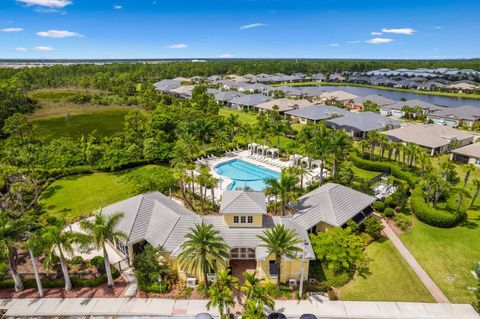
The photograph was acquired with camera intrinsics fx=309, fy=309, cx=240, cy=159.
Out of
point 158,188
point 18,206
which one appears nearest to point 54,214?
point 18,206

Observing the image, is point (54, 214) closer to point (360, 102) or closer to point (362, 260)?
point (362, 260)

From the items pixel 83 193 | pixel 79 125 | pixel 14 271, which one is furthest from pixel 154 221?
pixel 79 125

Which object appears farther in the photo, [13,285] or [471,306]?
[13,285]

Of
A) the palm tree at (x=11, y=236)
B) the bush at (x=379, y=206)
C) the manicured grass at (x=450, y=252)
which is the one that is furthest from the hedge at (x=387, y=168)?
the palm tree at (x=11, y=236)

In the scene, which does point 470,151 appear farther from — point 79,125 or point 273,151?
point 79,125

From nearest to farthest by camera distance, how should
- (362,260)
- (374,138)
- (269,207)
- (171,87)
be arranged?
1. (362,260)
2. (269,207)
3. (374,138)
4. (171,87)

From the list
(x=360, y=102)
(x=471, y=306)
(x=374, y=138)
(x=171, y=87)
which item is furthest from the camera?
(x=171, y=87)

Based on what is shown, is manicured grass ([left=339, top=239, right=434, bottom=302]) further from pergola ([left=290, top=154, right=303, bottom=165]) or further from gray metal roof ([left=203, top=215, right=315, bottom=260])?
pergola ([left=290, top=154, right=303, bottom=165])
